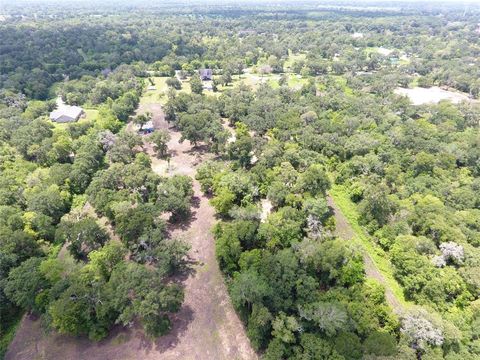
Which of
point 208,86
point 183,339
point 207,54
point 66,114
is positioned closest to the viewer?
point 183,339

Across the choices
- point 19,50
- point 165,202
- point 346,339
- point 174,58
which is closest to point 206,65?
point 174,58

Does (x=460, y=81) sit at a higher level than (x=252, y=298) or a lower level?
lower

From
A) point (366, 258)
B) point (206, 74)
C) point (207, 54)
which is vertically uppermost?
point (206, 74)

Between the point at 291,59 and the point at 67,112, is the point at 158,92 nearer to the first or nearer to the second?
the point at 67,112

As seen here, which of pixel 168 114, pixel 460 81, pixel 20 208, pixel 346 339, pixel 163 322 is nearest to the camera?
pixel 346 339

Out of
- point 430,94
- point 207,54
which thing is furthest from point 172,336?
point 207,54

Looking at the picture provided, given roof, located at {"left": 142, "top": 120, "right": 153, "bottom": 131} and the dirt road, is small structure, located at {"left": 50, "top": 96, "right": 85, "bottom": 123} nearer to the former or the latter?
roof, located at {"left": 142, "top": 120, "right": 153, "bottom": 131}

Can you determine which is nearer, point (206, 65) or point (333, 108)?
point (333, 108)

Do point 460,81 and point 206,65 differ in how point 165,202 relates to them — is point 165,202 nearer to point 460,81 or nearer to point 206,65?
point 206,65
